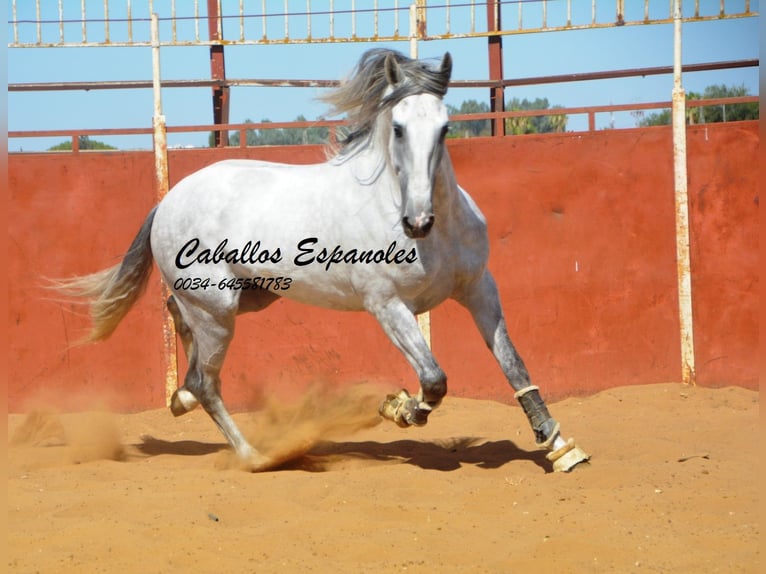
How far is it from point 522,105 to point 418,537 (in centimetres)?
2693

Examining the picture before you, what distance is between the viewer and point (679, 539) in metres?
3.77

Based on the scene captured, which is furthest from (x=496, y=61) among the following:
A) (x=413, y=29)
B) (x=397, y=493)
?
(x=397, y=493)

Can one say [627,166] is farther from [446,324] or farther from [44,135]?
[44,135]

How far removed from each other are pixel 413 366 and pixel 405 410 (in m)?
0.24

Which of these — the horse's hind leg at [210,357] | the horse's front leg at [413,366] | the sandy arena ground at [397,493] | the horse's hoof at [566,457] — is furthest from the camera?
the horse's hind leg at [210,357]

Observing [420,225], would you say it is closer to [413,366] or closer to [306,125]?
[413,366]

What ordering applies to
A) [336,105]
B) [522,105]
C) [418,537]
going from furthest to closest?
[522,105], [336,105], [418,537]

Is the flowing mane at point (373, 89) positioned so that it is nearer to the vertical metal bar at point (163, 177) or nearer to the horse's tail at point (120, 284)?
the horse's tail at point (120, 284)

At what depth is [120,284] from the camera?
659 centimetres

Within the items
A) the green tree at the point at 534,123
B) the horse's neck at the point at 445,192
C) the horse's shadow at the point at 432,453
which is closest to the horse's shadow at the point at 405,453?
the horse's shadow at the point at 432,453

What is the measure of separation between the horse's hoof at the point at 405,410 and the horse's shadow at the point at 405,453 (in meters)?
0.34

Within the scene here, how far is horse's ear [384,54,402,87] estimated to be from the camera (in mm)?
5098

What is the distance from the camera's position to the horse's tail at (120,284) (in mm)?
6590

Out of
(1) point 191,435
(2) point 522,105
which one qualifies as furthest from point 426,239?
(2) point 522,105
